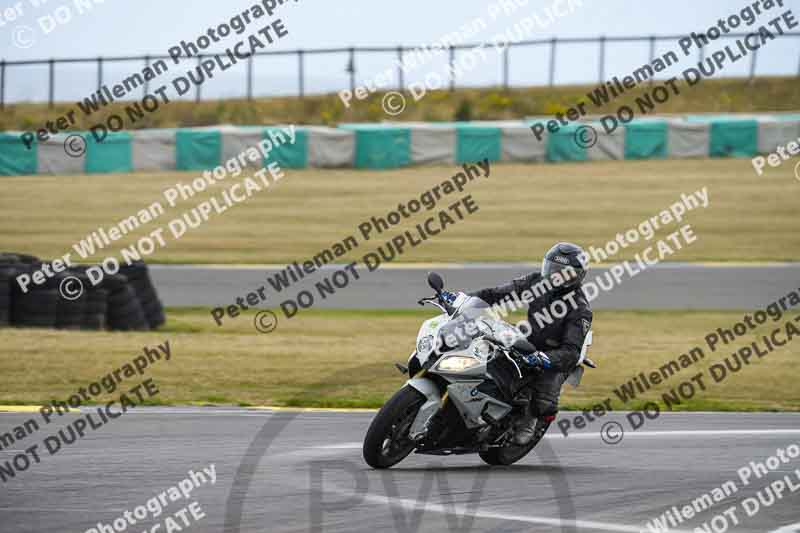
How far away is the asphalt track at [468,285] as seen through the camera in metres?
20.4

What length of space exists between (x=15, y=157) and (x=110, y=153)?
2539 mm

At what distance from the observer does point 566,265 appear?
8773mm

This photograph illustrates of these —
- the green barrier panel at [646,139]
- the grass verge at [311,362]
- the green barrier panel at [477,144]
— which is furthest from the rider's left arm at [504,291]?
the green barrier panel at [646,139]

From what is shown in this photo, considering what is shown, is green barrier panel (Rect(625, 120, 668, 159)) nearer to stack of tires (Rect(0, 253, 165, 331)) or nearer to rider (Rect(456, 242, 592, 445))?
stack of tires (Rect(0, 253, 165, 331))

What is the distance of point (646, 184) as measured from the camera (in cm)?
3275

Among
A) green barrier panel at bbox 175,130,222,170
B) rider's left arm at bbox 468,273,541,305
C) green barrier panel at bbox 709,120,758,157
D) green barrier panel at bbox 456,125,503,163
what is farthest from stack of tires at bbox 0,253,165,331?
green barrier panel at bbox 709,120,758,157

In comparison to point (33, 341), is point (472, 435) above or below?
above

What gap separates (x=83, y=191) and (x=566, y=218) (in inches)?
504

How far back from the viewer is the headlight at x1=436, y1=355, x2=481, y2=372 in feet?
26.5

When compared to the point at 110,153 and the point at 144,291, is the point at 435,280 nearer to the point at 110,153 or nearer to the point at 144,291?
the point at 144,291

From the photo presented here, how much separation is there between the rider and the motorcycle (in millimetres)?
249

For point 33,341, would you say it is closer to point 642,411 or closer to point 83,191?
point 642,411

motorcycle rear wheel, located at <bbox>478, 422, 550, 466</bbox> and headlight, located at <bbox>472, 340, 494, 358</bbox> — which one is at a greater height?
headlight, located at <bbox>472, 340, 494, 358</bbox>

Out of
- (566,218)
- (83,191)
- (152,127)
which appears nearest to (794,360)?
(566,218)
